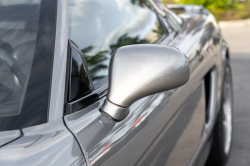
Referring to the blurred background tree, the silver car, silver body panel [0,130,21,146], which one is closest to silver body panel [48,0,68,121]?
the silver car

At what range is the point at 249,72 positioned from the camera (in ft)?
19.6

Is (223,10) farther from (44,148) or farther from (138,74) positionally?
(44,148)

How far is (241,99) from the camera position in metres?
4.54

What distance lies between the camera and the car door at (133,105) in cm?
101

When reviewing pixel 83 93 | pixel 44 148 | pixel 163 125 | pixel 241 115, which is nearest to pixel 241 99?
pixel 241 115

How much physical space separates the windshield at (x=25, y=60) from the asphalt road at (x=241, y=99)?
7.85 feet

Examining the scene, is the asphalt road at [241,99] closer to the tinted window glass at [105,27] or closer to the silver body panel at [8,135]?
the tinted window glass at [105,27]

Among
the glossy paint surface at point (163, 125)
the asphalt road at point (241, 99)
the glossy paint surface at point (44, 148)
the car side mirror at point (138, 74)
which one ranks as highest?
the car side mirror at point (138, 74)

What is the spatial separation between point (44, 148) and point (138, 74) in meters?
0.36

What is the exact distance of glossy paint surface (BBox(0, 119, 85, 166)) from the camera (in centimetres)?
83

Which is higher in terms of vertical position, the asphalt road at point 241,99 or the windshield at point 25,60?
the windshield at point 25,60

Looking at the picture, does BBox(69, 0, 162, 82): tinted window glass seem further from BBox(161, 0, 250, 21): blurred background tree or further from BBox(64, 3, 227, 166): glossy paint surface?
BBox(161, 0, 250, 21): blurred background tree

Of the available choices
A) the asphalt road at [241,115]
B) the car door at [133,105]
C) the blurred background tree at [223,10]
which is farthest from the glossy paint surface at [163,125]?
the blurred background tree at [223,10]

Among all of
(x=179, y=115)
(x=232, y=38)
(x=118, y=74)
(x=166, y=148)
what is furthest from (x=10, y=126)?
(x=232, y=38)
